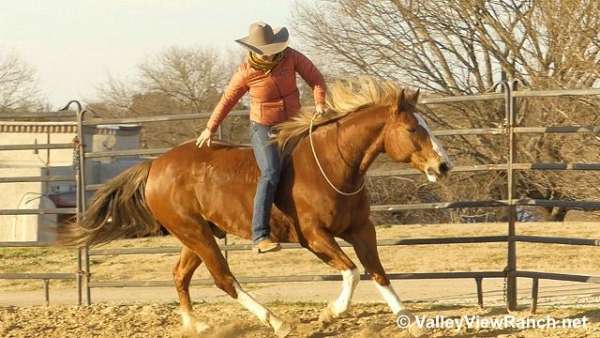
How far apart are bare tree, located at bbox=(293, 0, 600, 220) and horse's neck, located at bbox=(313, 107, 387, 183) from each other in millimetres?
9699

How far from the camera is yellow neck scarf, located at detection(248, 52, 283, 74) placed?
22.2 ft

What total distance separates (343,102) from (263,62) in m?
0.64

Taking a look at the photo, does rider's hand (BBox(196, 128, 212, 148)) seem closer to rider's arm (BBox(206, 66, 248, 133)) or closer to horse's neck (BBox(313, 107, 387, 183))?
rider's arm (BBox(206, 66, 248, 133))

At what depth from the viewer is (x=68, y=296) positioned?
34.3 ft

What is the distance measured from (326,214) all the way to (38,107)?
37.4 m

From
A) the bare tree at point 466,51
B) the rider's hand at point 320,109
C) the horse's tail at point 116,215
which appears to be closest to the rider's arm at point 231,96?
the rider's hand at point 320,109

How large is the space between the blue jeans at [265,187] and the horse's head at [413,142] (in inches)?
30.8

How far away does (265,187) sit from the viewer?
6477 millimetres

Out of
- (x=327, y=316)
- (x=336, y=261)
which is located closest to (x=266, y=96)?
(x=336, y=261)

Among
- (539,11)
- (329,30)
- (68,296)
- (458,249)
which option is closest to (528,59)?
(539,11)

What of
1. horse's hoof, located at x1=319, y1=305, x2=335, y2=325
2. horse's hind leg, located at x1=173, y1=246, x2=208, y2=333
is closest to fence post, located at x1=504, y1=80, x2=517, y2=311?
horse's hoof, located at x1=319, y1=305, x2=335, y2=325

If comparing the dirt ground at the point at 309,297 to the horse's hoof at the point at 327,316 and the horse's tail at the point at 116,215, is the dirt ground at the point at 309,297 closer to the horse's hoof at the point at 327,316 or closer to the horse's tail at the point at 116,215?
the horse's hoof at the point at 327,316

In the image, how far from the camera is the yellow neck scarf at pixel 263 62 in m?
6.75

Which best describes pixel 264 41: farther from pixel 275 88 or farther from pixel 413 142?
pixel 413 142
